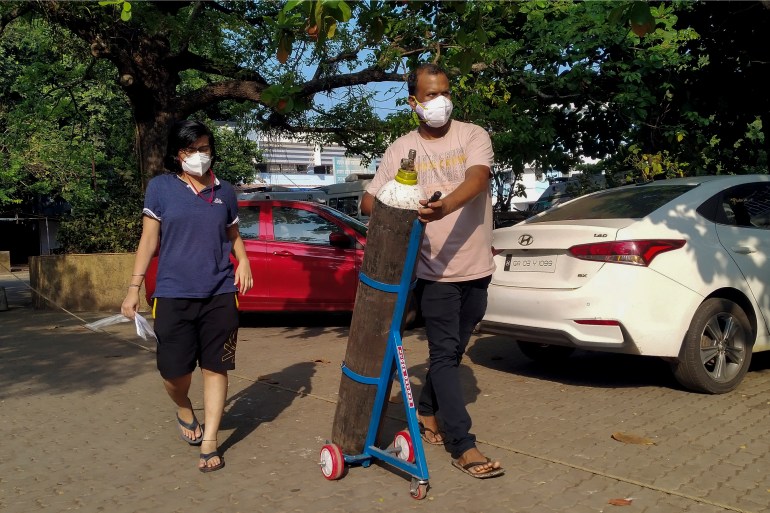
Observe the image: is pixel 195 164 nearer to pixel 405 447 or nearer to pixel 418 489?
pixel 405 447

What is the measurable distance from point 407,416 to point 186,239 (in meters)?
1.60

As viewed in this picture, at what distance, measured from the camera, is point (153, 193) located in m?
4.42

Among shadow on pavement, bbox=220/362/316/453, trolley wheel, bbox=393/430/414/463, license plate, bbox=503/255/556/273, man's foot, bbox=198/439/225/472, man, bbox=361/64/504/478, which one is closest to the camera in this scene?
trolley wheel, bbox=393/430/414/463

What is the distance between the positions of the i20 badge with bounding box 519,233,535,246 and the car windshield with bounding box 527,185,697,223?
15.4 inches

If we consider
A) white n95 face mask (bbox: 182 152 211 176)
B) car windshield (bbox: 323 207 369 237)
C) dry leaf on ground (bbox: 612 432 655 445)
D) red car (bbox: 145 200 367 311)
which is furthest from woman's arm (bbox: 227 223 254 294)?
→ car windshield (bbox: 323 207 369 237)

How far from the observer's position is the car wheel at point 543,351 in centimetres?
679

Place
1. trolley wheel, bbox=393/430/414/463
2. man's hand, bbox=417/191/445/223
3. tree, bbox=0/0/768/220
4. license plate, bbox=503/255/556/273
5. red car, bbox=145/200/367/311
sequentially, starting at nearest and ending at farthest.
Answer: man's hand, bbox=417/191/445/223
trolley wheel, bbox=393/430/414/463
license plate, bbox=503/255/556/273
red car, bbox=145/200/367/311
tree, bbox=0/0/768/220

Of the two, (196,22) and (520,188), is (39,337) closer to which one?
(196,22)

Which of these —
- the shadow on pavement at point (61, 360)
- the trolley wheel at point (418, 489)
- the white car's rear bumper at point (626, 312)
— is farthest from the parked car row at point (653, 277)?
the shadow on pavement at point (61, 360)

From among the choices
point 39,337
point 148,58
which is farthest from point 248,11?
point 39,337

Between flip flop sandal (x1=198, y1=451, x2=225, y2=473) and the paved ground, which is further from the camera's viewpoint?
flip flop sandal (x1=198, y1=451, x2=225, y2=473)

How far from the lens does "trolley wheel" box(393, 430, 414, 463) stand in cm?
385

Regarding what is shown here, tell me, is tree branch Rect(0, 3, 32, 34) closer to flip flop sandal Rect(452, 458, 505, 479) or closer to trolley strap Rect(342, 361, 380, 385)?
trolley strap Rect(342, 361, 380, 385)

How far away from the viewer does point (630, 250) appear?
5.41 metres
